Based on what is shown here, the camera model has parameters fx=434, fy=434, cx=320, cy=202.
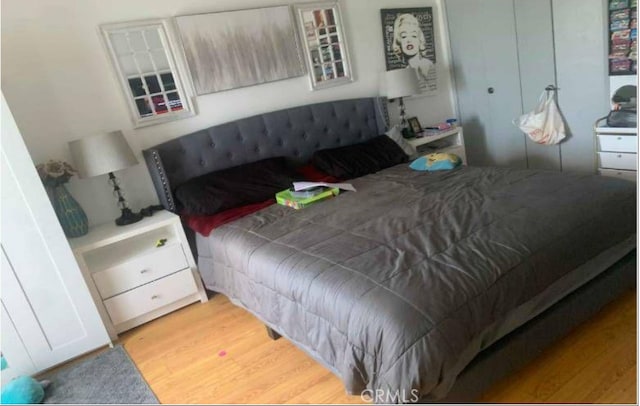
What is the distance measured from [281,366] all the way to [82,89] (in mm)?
2008

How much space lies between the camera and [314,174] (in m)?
3.13

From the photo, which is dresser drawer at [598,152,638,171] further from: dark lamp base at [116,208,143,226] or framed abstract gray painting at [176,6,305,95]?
dark lamp base at [116,208,143,226]

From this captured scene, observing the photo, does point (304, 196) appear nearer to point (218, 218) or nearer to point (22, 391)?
point (218, 218)

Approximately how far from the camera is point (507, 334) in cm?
158

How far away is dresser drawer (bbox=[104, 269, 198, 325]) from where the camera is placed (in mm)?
2477

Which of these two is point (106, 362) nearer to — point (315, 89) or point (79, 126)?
point (79, 126)

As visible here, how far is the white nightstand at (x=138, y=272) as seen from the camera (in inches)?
95.8

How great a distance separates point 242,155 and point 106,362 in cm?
154

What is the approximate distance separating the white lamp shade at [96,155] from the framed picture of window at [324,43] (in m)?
1.62

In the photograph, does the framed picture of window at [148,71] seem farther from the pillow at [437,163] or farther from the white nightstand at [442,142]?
the white nightstand at [442,142]

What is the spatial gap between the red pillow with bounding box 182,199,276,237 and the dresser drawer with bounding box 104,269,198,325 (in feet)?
0.95

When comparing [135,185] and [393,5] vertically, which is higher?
[393,5]

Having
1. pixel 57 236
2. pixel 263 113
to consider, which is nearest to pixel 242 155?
pixel 263 113

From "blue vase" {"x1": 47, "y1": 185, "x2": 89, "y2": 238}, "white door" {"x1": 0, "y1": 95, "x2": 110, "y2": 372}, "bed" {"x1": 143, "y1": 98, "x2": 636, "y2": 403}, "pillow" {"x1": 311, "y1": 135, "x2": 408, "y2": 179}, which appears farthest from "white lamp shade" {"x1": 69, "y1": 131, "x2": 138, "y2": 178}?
"pillow" {"x1": 311, "y1": 135, "x2": 408, "y2": 179}
